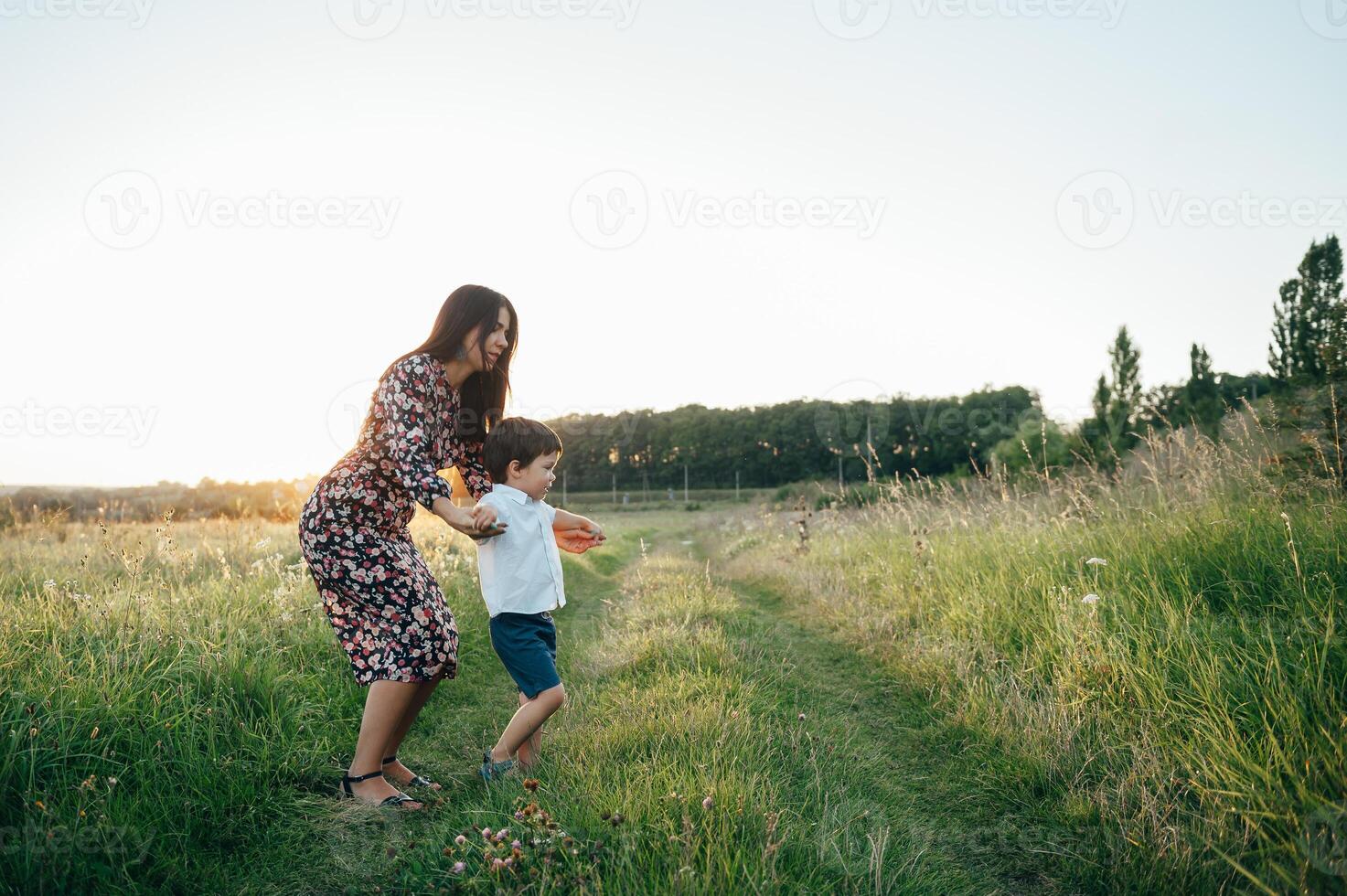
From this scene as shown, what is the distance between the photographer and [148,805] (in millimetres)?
2473

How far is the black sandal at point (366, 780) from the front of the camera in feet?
9.34

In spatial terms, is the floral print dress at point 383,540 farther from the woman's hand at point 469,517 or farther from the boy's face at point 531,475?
the boy's face at point 531,475

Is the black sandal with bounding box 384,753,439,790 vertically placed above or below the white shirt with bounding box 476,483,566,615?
below

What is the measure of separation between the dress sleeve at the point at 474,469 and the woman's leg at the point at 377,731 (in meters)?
1.01

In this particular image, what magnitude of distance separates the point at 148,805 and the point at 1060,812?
3492 mm

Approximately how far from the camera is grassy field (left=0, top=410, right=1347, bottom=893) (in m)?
2.12

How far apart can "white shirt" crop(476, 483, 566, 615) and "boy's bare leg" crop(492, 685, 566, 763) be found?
1.28ft

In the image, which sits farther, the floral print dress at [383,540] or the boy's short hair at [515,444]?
the boy's short hair at [515,444]

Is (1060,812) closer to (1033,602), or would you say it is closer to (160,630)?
(1033,602)

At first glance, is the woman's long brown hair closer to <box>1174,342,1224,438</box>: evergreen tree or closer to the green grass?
the green grass

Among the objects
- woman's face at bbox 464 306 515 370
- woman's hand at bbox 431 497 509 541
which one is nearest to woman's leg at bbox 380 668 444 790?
woman's hand at bbox 431 497 509 541

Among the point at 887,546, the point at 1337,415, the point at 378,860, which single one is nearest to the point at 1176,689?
the point at 1337,415

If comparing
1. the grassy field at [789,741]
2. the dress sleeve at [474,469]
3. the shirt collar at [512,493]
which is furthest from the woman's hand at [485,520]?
the grassy field at [789,741]

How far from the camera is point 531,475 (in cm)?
325
